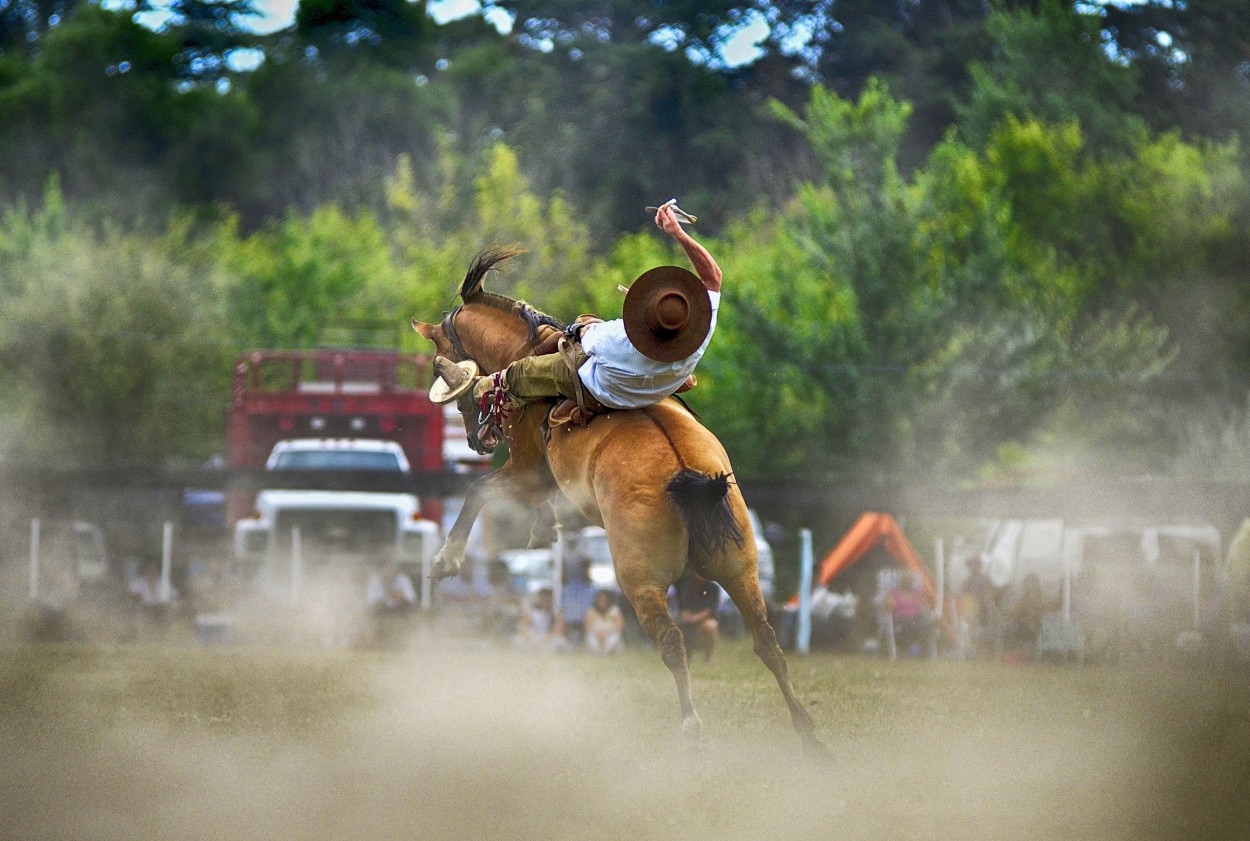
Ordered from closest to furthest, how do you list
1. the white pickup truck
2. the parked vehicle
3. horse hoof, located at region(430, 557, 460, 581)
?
1. horse hoof, located at region(430, 557, 460, 581)
2. the white pickup truck
3. the parked vehicle

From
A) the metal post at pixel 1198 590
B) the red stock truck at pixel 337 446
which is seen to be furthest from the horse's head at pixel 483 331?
the red stock truck at pixel 337 446

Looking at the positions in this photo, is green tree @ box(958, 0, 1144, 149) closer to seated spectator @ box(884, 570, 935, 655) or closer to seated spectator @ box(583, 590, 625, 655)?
seated spectator @ box(884, 570, 935, 655)

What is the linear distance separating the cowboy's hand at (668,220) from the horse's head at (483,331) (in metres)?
1.13

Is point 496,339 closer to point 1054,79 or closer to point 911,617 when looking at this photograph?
point 911,617

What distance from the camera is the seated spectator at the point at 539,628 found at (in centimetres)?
1609

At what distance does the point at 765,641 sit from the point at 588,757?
0.99 m

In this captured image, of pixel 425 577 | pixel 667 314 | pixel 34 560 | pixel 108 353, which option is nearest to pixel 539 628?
pixel 425 577

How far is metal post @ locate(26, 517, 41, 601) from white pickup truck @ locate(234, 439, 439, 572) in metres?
2.45

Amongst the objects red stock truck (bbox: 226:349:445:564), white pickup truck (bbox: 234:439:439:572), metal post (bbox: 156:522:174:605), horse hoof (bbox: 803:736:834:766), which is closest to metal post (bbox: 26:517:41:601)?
metal post (bbox: 156:522:174:605)

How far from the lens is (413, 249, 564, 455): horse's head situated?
8.41 meters

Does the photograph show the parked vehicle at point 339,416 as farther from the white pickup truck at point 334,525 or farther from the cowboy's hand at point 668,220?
the cowboy's hand at point 668,220

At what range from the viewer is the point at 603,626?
15.0 meters

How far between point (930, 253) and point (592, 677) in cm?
1690

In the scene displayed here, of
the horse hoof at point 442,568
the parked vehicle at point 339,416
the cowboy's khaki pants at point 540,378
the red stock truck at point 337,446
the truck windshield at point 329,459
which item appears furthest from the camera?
the parked vehicle at point 339,416
